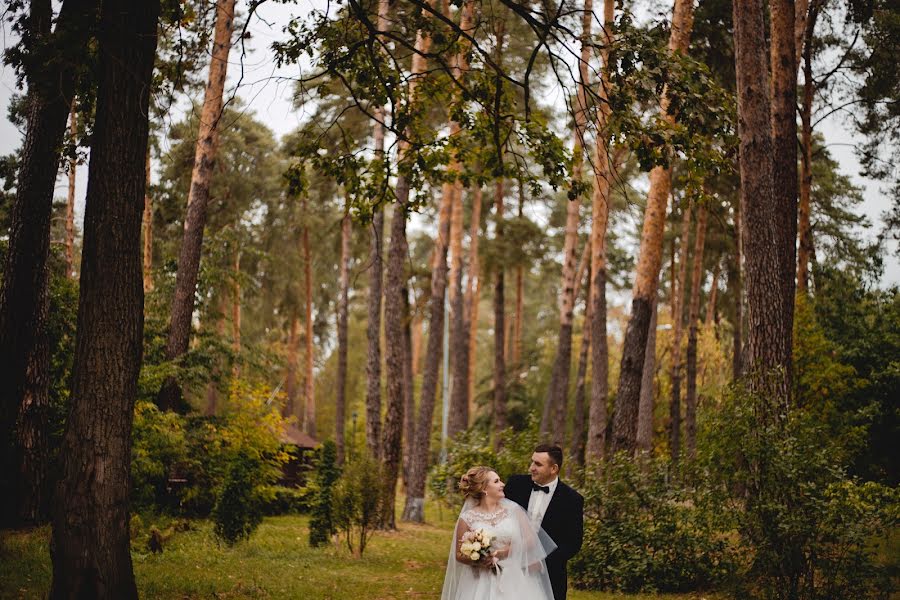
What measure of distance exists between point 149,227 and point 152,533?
→ 17.6m

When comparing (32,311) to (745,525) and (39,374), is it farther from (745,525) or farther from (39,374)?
(745,525)

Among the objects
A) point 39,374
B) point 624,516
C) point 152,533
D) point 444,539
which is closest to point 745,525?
point 624,516

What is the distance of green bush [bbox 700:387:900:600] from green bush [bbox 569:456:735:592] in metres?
1.60

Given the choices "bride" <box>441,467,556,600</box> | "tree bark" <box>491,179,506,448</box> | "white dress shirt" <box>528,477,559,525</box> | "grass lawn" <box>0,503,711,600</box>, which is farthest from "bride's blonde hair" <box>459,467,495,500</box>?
"tree bark" <box>491,179,506,448</box>

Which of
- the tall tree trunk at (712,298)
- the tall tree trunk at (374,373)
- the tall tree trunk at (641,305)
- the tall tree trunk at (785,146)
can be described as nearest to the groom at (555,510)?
the tall tree trunk at (785,146)

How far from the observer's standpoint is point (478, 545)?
624cm

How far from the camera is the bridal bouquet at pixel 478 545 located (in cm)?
624

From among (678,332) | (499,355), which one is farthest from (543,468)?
(678,332)

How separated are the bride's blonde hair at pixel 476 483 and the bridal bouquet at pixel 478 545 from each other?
1.02 ft

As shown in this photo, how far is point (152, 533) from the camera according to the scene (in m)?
12.0

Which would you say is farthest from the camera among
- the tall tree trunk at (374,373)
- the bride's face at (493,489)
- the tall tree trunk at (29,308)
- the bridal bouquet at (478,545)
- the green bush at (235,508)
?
the tall tree trunk at (374,373)

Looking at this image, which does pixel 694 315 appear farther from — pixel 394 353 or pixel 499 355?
pixel 394 353

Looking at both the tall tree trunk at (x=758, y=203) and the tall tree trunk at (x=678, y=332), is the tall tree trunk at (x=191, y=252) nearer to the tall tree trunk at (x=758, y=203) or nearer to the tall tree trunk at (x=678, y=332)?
the tall tree trunk at (x=758, y=203)

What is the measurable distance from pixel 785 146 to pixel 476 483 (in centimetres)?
814
